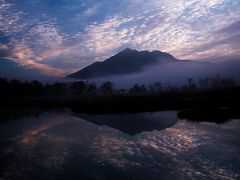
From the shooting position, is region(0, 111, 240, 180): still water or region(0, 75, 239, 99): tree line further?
region(0, 75, 239, 99): tree line

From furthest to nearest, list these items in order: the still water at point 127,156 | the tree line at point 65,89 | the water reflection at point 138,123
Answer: the tree line at point 65,89 < the water reflection at point 138,123 < the still water at point 127,156

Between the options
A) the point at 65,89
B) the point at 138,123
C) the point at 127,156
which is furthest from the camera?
the point at 65,89

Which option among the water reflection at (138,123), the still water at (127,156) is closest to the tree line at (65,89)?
the water reflection at (138,123)

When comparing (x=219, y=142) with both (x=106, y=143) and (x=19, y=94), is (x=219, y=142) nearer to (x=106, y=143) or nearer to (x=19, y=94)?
(x=106, y=143)

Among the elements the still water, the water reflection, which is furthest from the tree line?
the still water

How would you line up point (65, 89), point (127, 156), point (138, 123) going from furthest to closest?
point (65, 89) → point (138, 123) → point (127, 156)

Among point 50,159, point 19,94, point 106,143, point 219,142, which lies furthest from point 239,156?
point 19,94

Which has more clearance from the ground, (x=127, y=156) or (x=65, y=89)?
(x=65, y=89)

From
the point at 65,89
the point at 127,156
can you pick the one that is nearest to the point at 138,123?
the point at 127,156

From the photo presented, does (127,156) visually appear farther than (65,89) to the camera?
No

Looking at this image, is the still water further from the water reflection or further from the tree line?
the tree line

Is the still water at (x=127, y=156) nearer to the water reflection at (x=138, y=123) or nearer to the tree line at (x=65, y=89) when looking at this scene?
the water reflection at (x=138, y=123)

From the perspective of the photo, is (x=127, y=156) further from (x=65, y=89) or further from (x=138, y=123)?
(x=65, y=89)

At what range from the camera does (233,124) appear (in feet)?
73.1
